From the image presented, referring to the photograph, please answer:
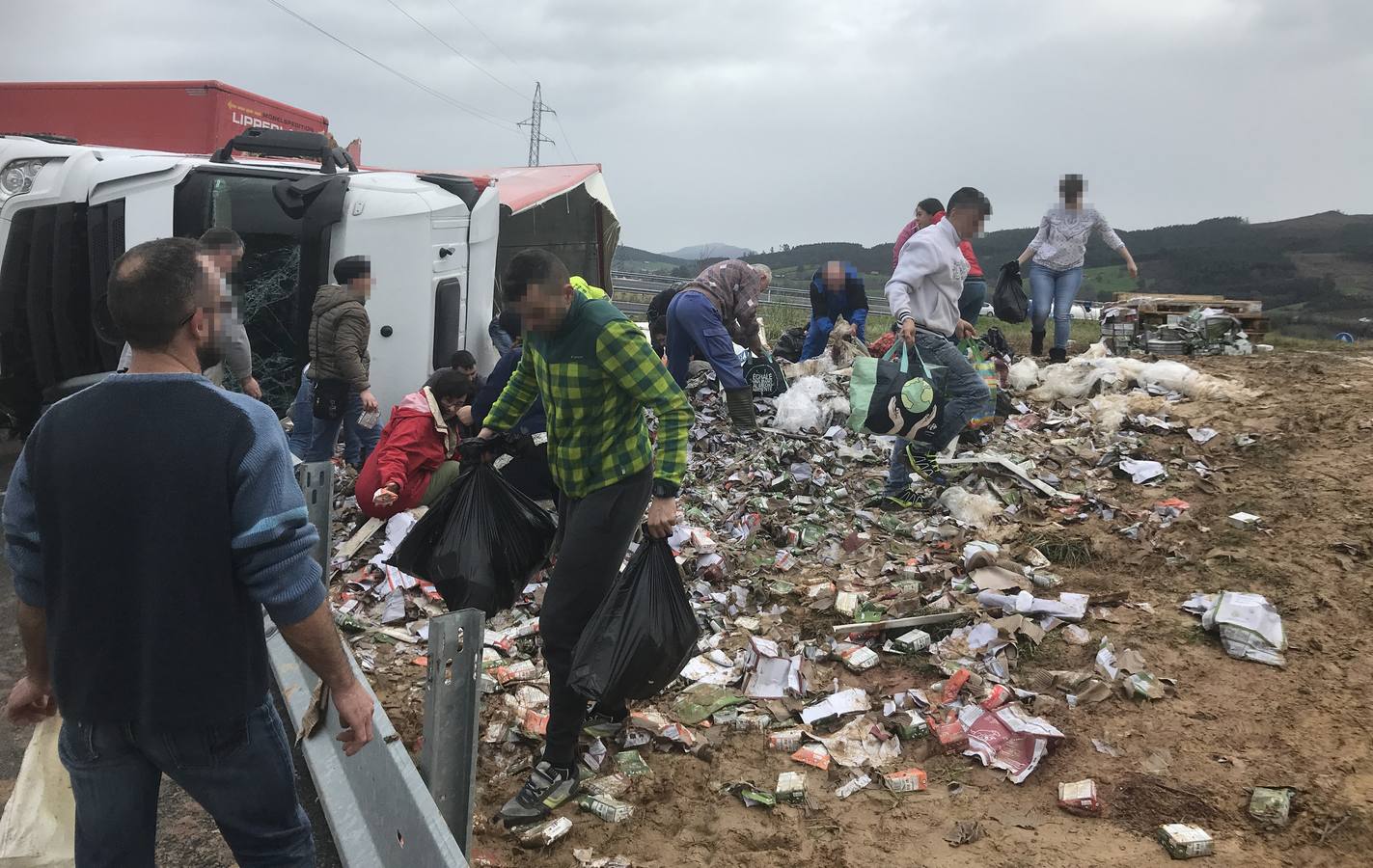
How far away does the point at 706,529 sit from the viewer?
579cm

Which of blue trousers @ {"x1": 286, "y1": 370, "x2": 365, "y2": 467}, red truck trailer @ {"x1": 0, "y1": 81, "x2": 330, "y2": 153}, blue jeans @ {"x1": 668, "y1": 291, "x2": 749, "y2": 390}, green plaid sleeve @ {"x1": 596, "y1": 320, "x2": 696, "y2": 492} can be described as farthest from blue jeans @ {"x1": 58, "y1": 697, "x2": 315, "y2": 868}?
red truck trailer @ {"x1": 0, "y1": 81, "x2": 330, "y2": 153}

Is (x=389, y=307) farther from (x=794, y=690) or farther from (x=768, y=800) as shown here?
(x=768, y=800)

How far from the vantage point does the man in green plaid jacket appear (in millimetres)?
2961

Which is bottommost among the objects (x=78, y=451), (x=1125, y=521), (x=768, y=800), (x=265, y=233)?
(x=768, y=800)

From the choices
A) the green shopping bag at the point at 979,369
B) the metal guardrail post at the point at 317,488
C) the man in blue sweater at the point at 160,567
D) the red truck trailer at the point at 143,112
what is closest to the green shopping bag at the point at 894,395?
the green shopping bag at the point at 979,369

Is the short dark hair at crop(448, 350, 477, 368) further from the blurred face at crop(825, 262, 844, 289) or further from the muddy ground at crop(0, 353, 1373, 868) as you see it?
the blurred face at crop(825, 262, 844, 289)

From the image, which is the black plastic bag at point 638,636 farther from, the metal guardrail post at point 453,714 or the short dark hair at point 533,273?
the short dark hair at point 533,273

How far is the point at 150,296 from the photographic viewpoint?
1682mm

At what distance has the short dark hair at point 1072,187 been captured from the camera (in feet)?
26.8

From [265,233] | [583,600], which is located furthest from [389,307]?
[583,600]

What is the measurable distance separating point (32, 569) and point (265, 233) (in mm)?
4882

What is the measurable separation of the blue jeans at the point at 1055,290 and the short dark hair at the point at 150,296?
8.33 metres

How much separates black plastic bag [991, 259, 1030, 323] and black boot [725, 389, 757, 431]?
2.57 m

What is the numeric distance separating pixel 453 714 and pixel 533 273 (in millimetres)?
1396
